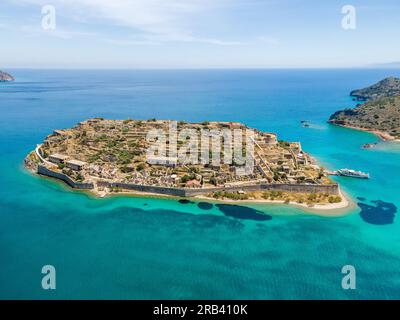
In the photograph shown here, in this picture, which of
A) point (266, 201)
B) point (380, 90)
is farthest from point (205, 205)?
point (380, 90)

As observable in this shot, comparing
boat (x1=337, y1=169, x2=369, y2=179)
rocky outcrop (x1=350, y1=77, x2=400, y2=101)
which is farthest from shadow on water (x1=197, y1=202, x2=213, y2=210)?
rocky outcrop (x1=350, y1=77, x2=400, y2=101)

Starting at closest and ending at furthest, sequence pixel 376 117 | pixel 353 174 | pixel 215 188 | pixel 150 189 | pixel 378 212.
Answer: pixel 378 212 → pixel 215 188 → pixel 150 189 → pixel 353 174 → pixel 376 117

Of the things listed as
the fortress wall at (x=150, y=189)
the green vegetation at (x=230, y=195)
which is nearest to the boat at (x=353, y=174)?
the green vegetation at (x=230, y=195)

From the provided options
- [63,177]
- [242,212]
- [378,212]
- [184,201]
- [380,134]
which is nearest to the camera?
[242,212]

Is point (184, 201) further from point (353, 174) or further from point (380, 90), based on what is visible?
point (380, 90)

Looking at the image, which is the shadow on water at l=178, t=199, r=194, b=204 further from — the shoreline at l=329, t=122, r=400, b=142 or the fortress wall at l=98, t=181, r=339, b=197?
the shoreline at l=329, t=122, r=400, b=142
